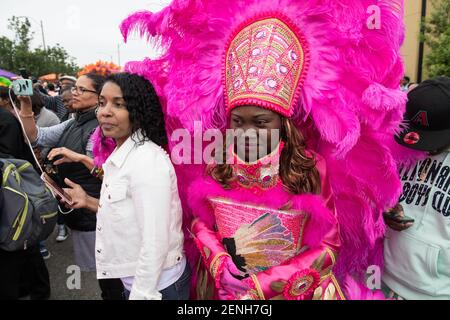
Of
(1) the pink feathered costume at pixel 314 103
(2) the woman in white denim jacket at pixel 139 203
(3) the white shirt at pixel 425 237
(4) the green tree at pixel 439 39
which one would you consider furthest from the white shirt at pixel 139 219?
(4) the green tree at pixel 439 39

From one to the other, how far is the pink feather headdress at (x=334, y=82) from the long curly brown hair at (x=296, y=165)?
10 centimetres

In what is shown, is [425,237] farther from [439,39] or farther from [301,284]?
[439,39]

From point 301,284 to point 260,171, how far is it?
0.45 m

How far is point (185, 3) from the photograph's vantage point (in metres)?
1.37

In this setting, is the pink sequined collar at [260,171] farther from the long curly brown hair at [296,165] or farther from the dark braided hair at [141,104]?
the dark braided hair at [141,104]

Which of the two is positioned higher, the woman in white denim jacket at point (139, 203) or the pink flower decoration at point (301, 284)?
the woman in white denim jacket at point (139, 203)

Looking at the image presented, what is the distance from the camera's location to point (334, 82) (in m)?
1.34

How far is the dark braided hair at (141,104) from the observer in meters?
1.47

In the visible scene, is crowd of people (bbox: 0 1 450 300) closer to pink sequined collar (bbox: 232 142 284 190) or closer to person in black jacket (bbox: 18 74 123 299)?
pink sequined collar (bbox: 232 142 284 190)

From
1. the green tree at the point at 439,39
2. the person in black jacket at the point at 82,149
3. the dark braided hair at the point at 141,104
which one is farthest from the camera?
the green tree at the point at 439,39

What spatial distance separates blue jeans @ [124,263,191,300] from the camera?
1.47 metres

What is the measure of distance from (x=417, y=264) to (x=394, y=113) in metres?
0.63

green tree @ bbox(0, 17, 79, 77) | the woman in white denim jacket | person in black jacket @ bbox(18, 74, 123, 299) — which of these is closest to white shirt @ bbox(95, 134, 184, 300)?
the woman in white denim jacket

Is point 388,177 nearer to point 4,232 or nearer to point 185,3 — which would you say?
point 185,3
